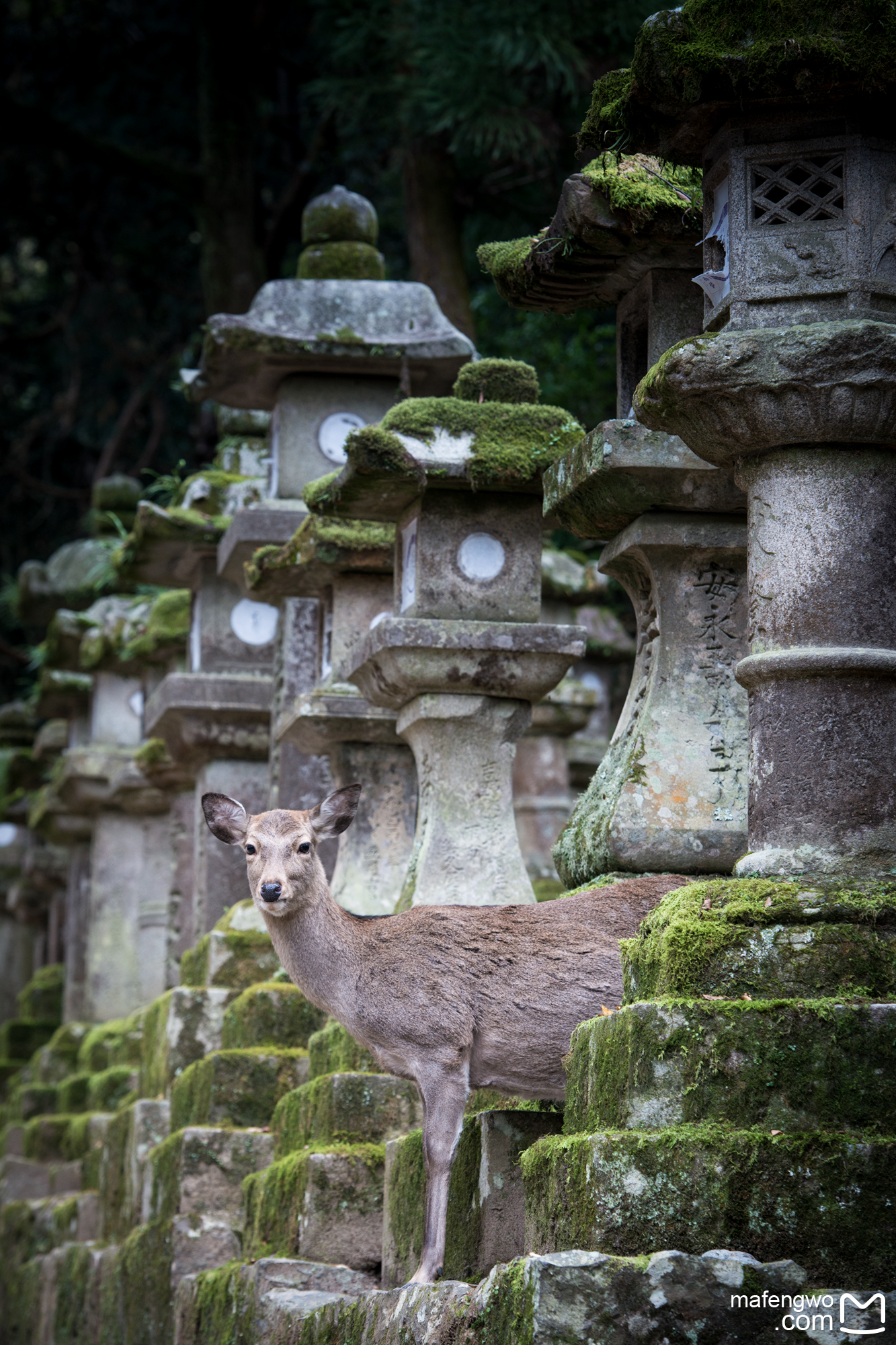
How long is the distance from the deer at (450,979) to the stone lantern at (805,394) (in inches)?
37.3

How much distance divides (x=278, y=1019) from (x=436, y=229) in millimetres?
8991

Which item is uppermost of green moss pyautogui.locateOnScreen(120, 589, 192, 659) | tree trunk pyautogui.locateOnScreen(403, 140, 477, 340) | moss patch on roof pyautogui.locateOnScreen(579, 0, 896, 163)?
tree trunk pyautogui.locateOnScreen(403, 140, 477, 340)

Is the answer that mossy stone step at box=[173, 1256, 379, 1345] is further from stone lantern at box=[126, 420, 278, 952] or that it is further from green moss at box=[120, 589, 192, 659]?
green moss at box=[120, 589, 192, 659]

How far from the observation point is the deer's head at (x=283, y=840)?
677 centimetres

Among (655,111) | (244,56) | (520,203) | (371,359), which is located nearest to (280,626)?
(371,359)

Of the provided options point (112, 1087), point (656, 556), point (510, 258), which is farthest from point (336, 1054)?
point (112, 1087)

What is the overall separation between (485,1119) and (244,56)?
16.9m

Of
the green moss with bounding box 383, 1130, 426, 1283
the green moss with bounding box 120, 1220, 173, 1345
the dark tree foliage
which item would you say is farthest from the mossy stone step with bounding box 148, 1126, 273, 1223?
the dark tree foliage

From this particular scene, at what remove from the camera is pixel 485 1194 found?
6.27 m

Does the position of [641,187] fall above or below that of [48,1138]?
above

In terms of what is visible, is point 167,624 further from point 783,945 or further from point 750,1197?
point 750,1197

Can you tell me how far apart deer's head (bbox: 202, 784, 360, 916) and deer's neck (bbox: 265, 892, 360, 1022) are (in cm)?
5

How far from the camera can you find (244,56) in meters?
21.1

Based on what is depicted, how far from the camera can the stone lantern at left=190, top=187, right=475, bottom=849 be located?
1116cm
